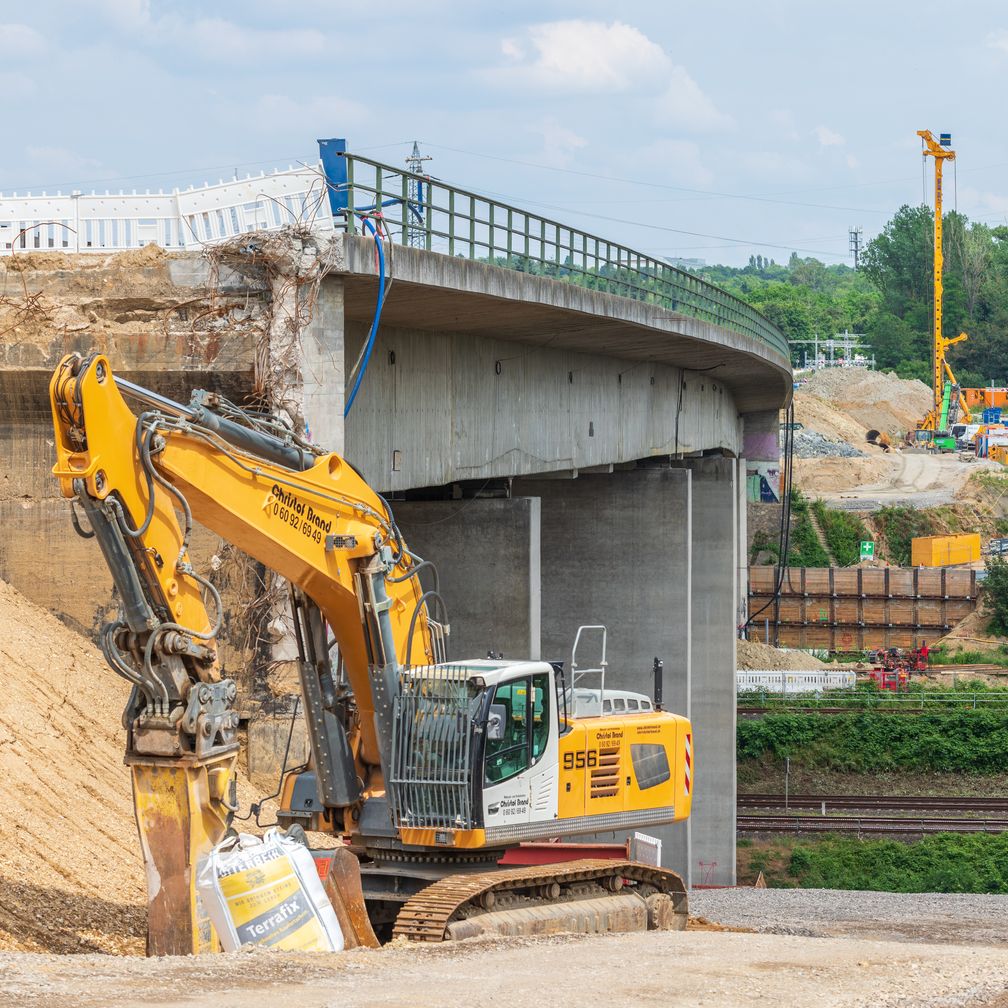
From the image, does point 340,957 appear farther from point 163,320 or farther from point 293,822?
point 163,320

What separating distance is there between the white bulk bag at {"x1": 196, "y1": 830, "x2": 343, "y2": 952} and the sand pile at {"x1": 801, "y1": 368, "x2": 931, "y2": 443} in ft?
321

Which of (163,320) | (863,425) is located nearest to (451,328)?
(163,320)

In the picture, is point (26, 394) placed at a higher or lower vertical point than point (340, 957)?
higher

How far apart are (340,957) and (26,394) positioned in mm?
8480

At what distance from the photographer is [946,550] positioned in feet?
220

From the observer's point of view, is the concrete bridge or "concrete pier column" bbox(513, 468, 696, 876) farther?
"concrete pier column" bbox(513, 468, 696, 876)

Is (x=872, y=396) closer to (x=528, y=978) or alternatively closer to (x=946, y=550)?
(x=946, y=550)

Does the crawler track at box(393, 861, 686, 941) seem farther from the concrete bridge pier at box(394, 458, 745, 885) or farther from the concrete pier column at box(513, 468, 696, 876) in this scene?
the concrete pier column at box(513, 468, 696, 876)

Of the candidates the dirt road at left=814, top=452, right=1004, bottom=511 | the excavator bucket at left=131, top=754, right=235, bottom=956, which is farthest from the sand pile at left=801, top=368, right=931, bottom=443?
the excavator bucket at left=131, top=754, right=235, bottom=956

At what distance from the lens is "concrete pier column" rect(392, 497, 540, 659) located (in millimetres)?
23703

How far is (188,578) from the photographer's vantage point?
10367 millimetres

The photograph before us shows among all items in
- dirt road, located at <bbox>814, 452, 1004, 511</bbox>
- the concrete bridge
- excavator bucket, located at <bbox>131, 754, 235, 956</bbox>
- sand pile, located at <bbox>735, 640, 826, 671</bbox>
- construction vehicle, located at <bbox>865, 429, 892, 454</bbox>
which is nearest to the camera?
excavator bucket, located at <bbox>131, 754, 235, 956</bbox>

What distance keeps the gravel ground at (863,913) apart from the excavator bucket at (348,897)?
9207 mm

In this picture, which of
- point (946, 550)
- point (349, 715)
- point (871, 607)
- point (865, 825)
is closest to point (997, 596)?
point (871, 607)
